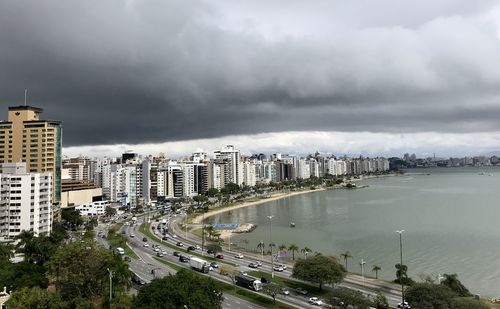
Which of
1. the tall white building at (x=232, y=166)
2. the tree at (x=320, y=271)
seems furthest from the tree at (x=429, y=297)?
the tall white building at (x=232, y=166)

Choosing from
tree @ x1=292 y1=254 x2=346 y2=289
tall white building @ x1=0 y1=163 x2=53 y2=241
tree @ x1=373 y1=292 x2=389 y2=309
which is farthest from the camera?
tall white building @ x1=0 y1=163 x2=53 y2=241

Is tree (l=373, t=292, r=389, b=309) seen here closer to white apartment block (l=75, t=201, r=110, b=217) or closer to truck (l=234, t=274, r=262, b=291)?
truck (l=234, t=274, r=262, b=291)

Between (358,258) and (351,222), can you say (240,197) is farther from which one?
(358,258)

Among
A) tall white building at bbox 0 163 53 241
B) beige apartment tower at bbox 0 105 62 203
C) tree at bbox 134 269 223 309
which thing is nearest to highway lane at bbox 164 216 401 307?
tree at bbox 134 269 223 309

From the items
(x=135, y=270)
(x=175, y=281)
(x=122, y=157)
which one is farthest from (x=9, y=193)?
(x=122, y=157)

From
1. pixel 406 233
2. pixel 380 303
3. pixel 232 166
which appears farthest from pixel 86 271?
pixel 232 166

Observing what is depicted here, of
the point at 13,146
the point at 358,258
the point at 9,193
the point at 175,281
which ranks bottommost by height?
the point at 358,258
